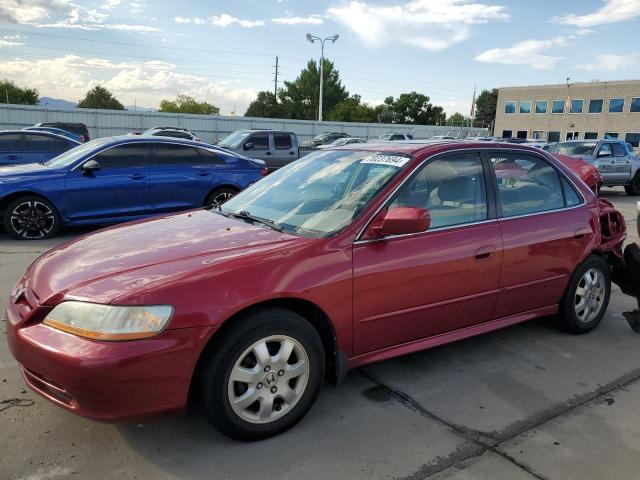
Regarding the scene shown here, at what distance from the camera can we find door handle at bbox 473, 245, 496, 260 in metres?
3.45

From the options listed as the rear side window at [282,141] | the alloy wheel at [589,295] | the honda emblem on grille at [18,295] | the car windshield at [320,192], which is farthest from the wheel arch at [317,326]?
the rear side window at [282,141]

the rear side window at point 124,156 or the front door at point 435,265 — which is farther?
the rear side window at point 124,156

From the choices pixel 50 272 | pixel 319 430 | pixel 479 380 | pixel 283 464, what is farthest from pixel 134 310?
pixel 479 380

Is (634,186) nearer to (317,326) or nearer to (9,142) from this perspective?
(317,326)

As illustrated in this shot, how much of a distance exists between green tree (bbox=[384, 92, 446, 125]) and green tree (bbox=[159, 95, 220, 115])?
36729 mm

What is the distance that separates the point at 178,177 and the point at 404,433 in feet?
21.8

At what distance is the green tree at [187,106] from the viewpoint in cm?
10500

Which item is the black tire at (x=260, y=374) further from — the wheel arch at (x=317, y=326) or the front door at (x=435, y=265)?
the front door at (x=435, y=265)

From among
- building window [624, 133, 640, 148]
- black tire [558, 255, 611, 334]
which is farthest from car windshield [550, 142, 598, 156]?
building window [624, 133, 640, 148]

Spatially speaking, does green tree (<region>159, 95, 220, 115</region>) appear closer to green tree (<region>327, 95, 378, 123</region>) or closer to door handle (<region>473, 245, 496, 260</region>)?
green tree (<region>327, 95, 378, 123</region>)

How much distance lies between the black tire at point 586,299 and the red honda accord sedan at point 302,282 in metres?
0.02

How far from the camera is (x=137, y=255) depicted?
2.85 m

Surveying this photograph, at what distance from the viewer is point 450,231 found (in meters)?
3.39

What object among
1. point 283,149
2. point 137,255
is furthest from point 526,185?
point 283,149
